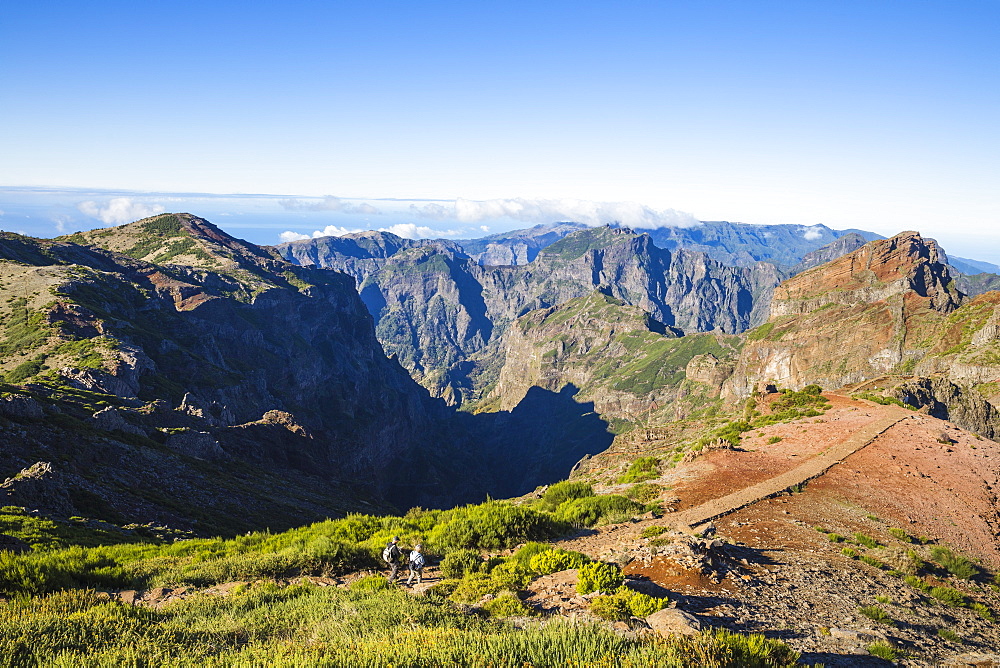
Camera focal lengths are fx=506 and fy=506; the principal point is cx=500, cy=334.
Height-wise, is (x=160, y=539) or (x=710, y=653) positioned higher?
(x=710, y=653)

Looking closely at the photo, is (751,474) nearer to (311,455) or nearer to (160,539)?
(160,539)

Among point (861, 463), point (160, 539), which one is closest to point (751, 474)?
point (861, 463)

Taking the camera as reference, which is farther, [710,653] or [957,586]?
[957,586]

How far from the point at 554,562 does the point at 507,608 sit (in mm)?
3992

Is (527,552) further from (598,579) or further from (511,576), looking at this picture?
(598,579)

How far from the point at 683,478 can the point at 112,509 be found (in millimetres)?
39167

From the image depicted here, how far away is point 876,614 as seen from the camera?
15.1 meters

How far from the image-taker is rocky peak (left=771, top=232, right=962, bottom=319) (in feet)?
516

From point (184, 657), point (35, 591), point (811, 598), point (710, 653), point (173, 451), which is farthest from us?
point (173, 451)

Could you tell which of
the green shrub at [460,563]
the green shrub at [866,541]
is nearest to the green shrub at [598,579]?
the green shrub at [460,563]

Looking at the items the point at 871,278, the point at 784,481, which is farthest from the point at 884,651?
the point at 871,278

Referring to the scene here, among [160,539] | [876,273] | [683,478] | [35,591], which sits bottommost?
[160,539]

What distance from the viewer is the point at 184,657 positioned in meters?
9.76

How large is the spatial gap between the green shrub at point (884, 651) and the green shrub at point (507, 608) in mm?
8460
